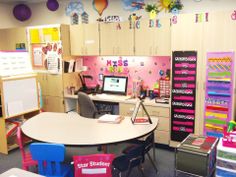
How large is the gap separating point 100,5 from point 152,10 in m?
1.11

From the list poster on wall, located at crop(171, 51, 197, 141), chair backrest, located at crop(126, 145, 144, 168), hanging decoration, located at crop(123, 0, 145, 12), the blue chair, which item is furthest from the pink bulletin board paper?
the blue chair

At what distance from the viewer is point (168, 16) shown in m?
4.15

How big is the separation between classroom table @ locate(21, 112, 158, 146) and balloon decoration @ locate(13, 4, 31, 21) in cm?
306

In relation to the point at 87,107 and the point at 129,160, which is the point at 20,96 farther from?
the point at 129,160

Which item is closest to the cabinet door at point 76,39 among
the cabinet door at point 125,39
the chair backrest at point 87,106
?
the cabinet door at point 125,39

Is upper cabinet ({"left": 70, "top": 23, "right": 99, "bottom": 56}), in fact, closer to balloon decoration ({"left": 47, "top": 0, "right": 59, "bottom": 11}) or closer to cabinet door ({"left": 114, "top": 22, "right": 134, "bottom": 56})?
cabinet door ({"left": 114, "top": 22, "right": 134, "bottom": 56})

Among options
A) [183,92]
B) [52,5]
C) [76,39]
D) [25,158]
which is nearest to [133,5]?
[76,39]

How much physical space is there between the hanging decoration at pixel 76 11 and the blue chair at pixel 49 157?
3171 mm

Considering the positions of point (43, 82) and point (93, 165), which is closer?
point (93, 165)

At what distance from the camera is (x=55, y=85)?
4.82 m

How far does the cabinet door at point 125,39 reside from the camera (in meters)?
4.16

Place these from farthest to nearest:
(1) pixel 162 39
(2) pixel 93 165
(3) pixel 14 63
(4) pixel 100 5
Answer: (4) pixel 100 5
(3) pixel 14 63
(1) pixel 162 39
(2) pixel 93 165

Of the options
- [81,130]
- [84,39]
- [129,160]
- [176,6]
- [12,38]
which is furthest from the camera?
[12,38]

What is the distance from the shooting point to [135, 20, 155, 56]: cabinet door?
4.00m
